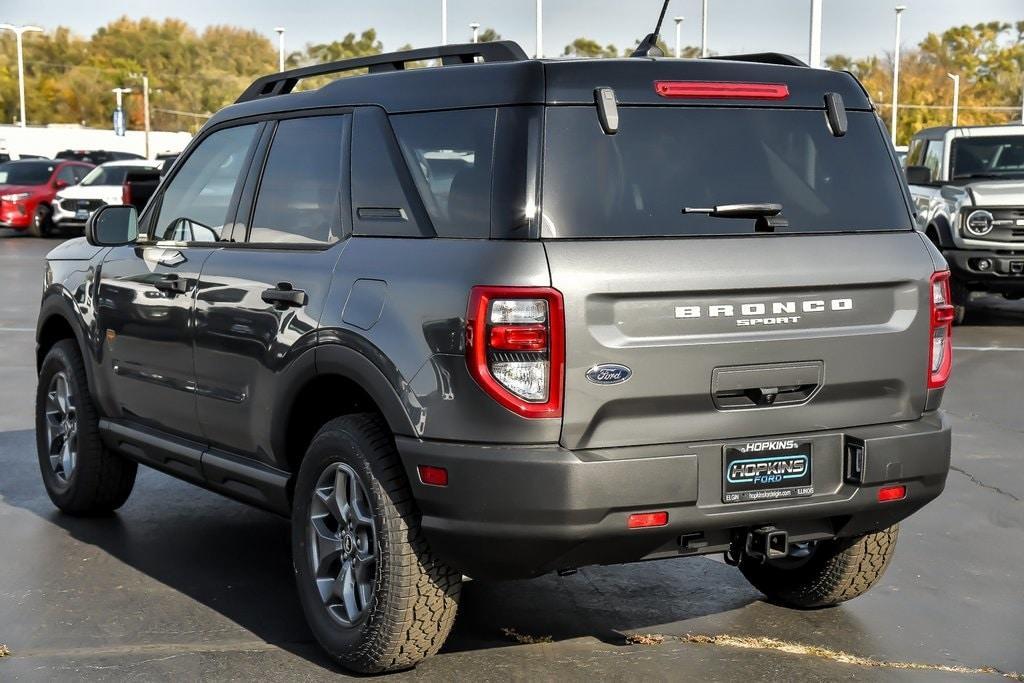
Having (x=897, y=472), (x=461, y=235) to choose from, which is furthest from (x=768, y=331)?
(x=461, y=235)

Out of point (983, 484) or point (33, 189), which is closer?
point (983, 484)

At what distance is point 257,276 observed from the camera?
5168mm

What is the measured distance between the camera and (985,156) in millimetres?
15766

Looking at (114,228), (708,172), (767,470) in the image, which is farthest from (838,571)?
(114,228)

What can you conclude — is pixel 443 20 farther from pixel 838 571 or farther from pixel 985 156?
pixel 838 571

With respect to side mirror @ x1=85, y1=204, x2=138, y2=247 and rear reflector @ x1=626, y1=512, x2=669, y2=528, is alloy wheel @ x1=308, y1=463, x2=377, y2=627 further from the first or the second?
side mirror @ x1=85, y1=204, x2=138, y2=247

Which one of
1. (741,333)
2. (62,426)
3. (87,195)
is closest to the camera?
(741,333)

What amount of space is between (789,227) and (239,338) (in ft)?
6.58

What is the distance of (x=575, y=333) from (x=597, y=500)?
0.48m

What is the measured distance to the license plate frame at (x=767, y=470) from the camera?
4.29 m

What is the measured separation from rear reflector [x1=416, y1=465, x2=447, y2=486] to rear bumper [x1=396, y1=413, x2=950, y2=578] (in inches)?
0.7

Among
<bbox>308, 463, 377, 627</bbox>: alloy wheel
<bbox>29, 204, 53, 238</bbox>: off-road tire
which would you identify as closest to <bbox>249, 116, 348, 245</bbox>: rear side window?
<bbox>308, 463, 377, 627</bbox>: alloy wheel

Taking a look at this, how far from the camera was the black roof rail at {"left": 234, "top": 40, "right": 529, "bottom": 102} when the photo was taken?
15.7 feet

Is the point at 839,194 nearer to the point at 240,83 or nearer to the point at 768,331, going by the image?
the point at 768,331
